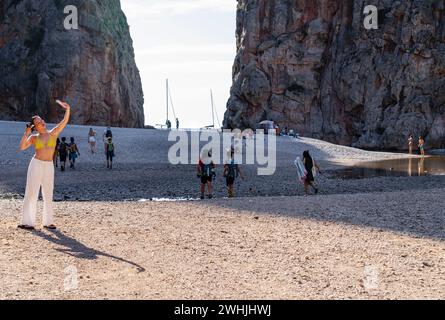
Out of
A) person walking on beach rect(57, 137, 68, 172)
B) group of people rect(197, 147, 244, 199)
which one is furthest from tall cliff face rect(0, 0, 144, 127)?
group of people rect(197, 147, 244, 199)

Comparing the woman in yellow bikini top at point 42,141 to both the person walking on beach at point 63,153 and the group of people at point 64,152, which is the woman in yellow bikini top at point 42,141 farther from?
the person walking on beach at point 63,153

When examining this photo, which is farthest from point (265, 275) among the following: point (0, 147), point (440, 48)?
point (440, 48)

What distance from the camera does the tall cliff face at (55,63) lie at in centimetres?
6003

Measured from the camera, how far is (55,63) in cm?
6025

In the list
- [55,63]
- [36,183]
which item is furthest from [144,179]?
[55,63]

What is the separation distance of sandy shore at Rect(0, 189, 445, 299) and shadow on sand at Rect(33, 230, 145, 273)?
2cm

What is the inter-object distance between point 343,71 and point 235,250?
70.1m

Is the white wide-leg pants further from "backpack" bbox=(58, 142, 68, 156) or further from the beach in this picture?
"backpack" bbox=(58, 142, 68, 156)

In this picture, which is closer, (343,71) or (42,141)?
(42,141)

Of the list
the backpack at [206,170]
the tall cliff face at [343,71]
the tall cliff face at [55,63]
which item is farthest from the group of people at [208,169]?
the tall cliff face at [343,71]

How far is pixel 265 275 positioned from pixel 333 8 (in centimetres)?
7759

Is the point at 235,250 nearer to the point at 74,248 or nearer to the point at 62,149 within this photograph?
the point at 74,248

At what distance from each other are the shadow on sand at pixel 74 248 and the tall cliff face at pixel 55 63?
51774mm

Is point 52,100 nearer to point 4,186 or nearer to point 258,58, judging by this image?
point 258,58
